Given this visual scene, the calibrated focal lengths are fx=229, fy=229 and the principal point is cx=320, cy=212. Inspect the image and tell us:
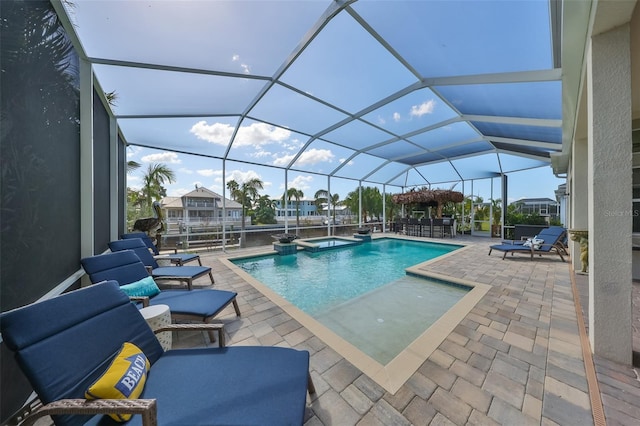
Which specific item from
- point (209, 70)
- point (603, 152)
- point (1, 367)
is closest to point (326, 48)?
point (209, 70)

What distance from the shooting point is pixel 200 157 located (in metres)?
7.87

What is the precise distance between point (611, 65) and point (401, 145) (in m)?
7.43

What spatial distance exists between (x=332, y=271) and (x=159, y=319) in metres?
4.46

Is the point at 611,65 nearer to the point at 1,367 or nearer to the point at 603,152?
the point at 603,152

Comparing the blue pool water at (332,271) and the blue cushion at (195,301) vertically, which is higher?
the blue cushion at (195,301)

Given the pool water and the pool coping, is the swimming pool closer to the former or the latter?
the pool water

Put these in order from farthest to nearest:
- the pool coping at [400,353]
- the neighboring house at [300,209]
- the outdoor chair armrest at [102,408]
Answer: the neighboring house at [300,209], the pool coping at [400,353], the outdoor chair armrest at [102,408]

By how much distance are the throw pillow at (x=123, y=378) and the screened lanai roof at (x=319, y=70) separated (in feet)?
12.2

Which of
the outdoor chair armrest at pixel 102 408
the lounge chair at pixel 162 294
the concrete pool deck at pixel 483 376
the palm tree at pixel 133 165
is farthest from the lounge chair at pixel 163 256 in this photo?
the palm tree at pixel 133 165

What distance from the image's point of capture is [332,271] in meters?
6.12

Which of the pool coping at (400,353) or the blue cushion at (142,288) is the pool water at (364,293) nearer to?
the pool coping at (400,353)

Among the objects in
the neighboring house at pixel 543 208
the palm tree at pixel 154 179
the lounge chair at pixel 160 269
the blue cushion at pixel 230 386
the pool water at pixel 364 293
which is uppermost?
the palm tree at pixel 154 179

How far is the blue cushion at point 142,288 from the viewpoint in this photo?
268 centimetres

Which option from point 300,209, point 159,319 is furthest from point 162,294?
point 300,209
